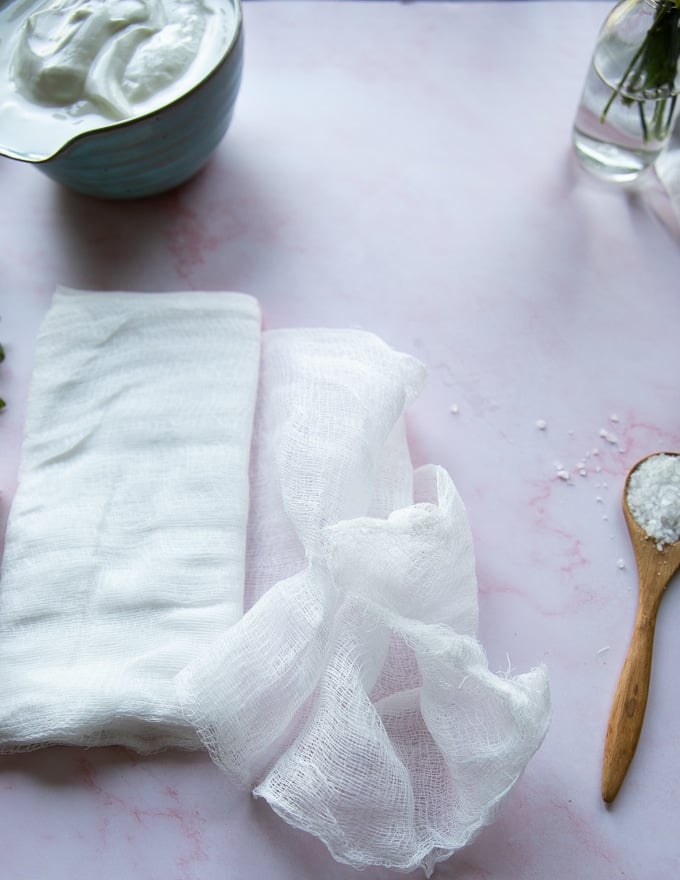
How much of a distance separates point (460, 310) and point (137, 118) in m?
0.28

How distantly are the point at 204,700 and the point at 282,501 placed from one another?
5.6 inches

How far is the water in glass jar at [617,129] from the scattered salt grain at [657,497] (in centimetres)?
26

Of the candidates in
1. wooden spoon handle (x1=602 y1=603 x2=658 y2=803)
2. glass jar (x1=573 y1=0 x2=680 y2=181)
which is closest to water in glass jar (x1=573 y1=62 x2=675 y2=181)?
glass jar (x1=573 y1=0 x2=680 y2=181)

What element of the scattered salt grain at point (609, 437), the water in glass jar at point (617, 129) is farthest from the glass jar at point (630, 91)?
the scattered salt grain at point (609, 437)

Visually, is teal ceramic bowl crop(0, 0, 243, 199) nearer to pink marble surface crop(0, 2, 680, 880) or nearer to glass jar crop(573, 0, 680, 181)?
pink marble surface crop(0, 2, 680, 880)

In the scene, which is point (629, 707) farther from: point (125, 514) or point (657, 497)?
point (125, 514)

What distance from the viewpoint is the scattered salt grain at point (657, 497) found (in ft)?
1.85

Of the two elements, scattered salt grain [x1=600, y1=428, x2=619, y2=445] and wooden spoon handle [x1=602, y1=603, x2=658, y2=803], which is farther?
scattered salt grain [x1=600, y1=428, x2=619, y2=445]

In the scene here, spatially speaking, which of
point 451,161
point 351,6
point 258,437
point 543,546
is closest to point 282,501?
point 258,437

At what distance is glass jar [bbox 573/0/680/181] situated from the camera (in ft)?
1.96

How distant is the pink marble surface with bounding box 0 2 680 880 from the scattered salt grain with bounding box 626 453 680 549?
2 centimetres

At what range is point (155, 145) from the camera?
0.62 meters

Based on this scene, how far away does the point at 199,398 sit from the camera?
23.4 inches

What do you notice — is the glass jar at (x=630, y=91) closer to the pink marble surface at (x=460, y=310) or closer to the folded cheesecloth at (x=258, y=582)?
the pink marble surface at (x=460, y=310)
